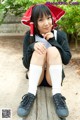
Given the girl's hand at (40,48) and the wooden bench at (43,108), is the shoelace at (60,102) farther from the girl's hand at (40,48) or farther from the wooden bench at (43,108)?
the girl's hand at (40,48)

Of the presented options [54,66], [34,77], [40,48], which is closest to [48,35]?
[40,48]

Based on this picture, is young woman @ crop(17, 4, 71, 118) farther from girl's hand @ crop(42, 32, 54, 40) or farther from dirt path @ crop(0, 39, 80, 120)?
dirt path @ crop(0, 39, 80, 120)

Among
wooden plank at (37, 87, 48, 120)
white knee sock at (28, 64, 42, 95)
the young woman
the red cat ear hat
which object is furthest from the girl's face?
Answer: wooden plank at (37, 87, 48, 120)

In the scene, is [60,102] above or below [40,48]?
below

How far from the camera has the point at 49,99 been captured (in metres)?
3.46

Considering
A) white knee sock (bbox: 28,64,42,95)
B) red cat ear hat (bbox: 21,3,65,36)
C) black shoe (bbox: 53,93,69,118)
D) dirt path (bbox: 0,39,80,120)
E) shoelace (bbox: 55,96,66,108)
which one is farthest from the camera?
dirt path (bbox: 0,39,80,120)

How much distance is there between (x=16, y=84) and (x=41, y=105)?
1.74 meters

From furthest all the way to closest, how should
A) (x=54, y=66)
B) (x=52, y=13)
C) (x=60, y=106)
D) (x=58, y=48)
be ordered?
(x=52, y=13) → (x=58, y=48) → (x=54, y=66) → (x=60, y=106)

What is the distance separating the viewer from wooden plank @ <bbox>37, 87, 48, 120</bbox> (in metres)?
3.15

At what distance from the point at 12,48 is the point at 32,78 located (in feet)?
12.8

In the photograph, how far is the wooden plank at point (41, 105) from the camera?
124 inches

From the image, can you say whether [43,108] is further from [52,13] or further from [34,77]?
[52,13]

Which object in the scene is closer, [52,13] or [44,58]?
[44,58]

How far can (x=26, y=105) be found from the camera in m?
3.25
